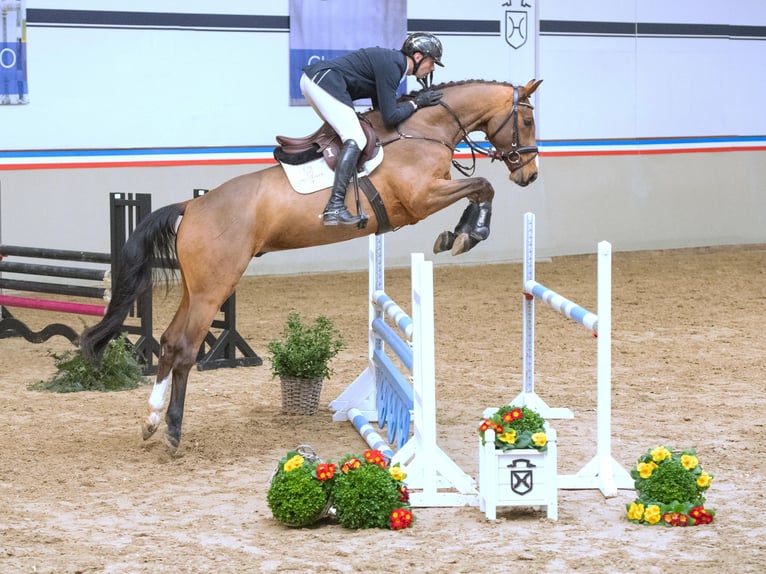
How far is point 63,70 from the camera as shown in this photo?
35.9 feet

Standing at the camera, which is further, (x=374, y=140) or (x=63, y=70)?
(x=63, y=70)

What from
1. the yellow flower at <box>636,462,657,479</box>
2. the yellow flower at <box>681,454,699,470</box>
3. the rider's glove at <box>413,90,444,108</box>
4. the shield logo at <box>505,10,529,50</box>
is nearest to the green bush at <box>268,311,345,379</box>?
the rider's glove at <box>413,90,444,108</box>

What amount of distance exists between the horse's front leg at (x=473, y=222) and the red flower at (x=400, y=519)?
163 cm

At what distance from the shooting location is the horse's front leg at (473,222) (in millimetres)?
5750

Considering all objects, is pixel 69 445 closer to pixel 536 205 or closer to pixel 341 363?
pixel 341 363

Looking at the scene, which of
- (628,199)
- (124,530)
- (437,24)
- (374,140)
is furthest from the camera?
(628,199)

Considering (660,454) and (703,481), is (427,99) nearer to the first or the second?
(660,454)

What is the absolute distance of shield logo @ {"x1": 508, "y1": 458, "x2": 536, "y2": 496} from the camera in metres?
4.63

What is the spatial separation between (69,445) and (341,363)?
2.60 meters

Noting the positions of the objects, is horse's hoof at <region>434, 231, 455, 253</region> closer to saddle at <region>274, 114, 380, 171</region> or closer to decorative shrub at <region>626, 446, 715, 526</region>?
saddle at <region>274, 114, 380, 171</region>

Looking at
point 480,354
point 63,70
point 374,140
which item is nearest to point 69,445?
point 374,140

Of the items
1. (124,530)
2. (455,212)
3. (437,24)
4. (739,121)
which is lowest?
(124,530)

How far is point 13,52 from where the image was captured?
35.0 ft

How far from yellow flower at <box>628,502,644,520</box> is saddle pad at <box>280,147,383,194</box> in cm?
218
